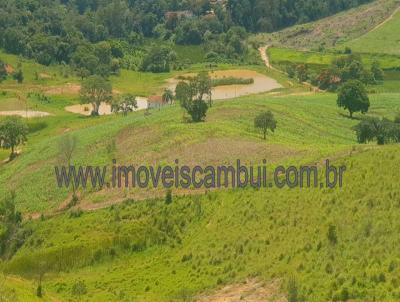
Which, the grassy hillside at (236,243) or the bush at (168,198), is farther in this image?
the bush at (168,198)

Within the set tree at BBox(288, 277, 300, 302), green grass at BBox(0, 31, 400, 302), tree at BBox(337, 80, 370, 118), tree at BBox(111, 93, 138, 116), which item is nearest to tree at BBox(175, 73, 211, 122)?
green grass at BBox(0, 31, 400, 302)

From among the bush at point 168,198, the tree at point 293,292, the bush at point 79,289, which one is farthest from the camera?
the bush at point 168,198

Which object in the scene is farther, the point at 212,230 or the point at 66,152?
the point at 66,152

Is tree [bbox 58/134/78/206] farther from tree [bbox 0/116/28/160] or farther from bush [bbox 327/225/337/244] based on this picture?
bush [bbox 327/225/337/244]

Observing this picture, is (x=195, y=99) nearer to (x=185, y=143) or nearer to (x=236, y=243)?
(x=185, y=143)

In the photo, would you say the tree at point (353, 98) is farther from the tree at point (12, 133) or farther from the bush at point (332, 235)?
the bush at point (332, 235)

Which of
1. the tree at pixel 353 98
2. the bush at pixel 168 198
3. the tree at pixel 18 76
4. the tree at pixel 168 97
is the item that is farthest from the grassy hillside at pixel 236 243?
the tree at pixel 18 76

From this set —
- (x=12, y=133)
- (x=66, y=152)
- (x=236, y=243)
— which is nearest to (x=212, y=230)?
(x=236, y=243)
